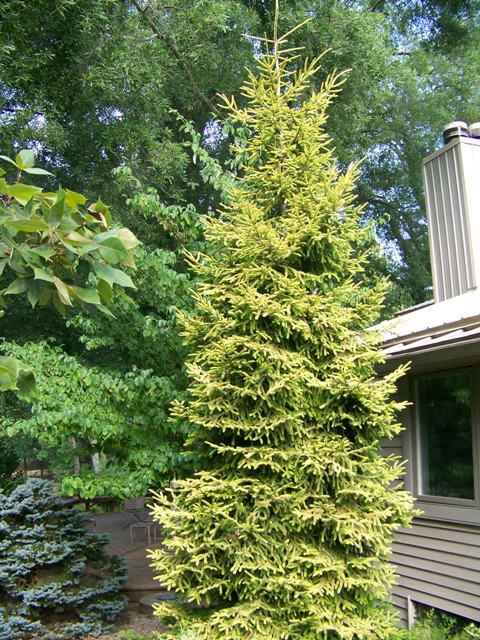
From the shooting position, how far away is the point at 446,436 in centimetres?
519

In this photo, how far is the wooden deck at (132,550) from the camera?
8.37m

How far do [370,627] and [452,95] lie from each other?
13.6m

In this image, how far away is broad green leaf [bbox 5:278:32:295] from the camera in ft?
6.45

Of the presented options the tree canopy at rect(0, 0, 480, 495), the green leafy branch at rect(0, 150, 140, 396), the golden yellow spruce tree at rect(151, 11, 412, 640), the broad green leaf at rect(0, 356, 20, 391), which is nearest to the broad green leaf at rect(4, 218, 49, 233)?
the green leafy branch at rect(0, 150, 140, 396)

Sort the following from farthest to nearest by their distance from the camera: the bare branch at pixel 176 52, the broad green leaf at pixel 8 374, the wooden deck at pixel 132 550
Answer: the bare branch at pixel 176 52
the wooden deck at pixel 132 550
the broad green leaf at pixel 8 374

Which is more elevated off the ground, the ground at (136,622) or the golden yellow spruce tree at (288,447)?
the golden yellow spruce tree at (288,447)

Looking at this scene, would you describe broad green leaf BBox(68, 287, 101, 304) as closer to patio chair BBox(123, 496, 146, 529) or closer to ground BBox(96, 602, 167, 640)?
ground BBox(96, 602, 167, 640)

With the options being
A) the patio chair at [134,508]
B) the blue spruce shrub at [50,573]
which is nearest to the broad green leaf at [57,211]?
the blue spruce shrub at [50,573]

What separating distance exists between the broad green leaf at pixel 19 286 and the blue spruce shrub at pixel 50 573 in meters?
5.31

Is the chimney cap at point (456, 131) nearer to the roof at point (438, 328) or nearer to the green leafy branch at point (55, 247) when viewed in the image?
the roof at point (438, 328)

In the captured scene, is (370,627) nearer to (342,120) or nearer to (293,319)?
(293,319)

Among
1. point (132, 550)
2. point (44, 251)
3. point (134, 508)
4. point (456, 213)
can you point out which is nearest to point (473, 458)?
point (456, 213)

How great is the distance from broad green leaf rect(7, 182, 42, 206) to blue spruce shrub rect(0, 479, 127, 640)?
5470mm

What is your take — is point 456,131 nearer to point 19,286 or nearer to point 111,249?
point 111,249
